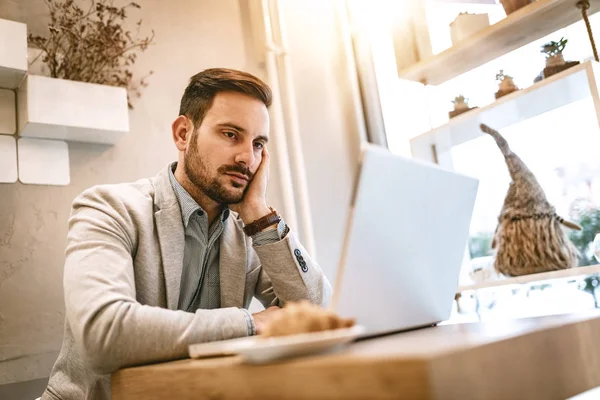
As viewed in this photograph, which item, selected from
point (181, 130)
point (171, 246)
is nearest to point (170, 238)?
point (171, 246)

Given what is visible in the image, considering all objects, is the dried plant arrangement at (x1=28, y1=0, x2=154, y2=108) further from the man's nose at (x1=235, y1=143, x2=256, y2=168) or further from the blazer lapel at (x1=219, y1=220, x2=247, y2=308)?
the blazer lapel at (x1=219, y1=220, x2=247, y2=308)

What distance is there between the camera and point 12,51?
171 centimetres

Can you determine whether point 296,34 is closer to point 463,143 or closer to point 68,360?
point 463,143

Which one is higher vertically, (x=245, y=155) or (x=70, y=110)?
(x=70, y=110)

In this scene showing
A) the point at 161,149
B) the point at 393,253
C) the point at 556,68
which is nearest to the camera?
the point at 393,253

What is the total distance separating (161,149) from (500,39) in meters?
1.44

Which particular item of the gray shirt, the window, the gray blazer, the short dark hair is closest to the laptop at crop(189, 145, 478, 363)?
the gray blazer

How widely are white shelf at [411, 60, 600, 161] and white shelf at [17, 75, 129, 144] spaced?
129cm

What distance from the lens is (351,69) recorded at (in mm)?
2787

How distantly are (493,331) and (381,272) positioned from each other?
0.18m

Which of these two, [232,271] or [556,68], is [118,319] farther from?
[556,68]

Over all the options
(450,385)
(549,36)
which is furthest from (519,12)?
(450,385)

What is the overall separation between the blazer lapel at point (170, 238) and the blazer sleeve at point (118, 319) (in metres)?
0.14

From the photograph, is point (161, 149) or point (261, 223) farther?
point (161, 149)
